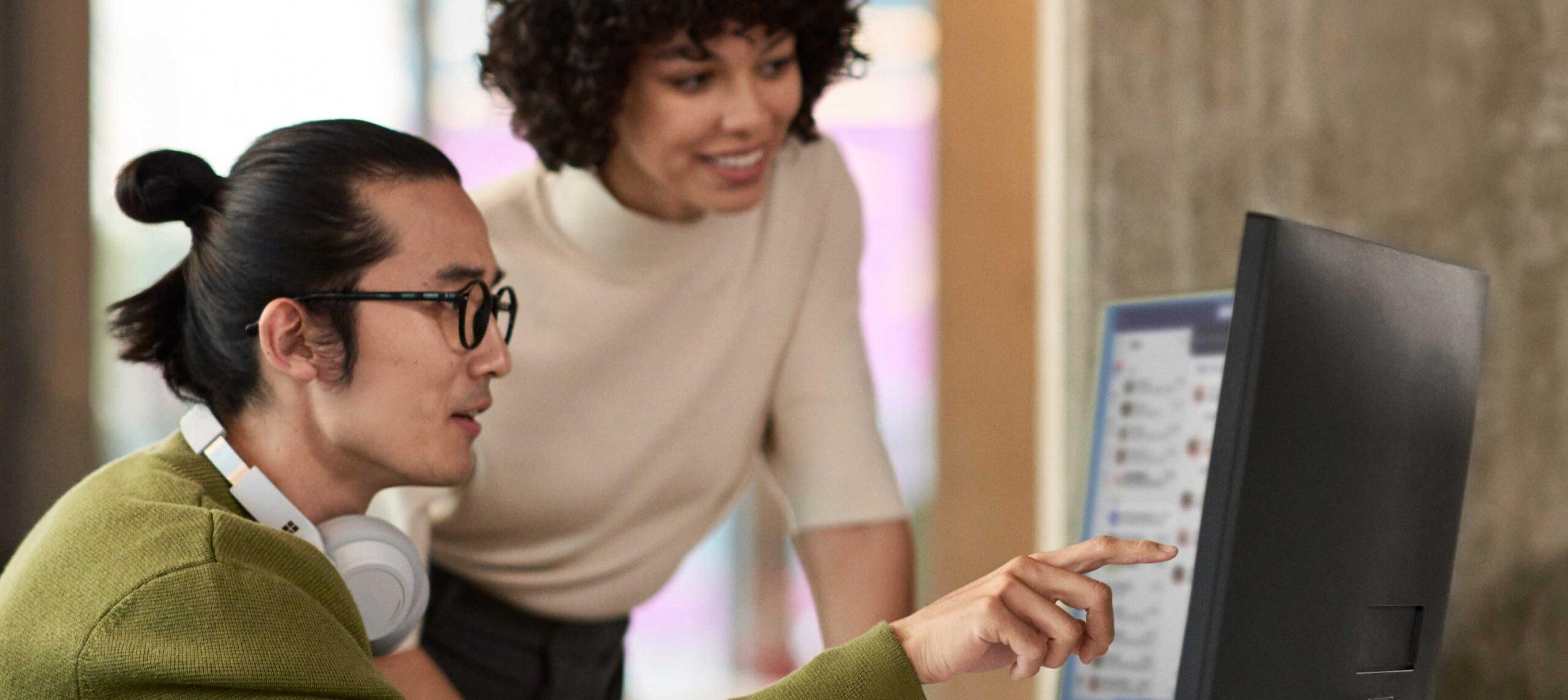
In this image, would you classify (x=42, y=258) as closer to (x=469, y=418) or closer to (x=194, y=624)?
(x=469, y=418)

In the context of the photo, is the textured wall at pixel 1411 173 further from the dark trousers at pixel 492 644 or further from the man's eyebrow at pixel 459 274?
the man's eyebrow at pixel 459 274

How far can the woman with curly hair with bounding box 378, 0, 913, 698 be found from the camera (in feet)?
5.50

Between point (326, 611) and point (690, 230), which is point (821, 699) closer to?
point (326, 611)

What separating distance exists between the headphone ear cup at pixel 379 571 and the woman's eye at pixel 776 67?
0.75 metres

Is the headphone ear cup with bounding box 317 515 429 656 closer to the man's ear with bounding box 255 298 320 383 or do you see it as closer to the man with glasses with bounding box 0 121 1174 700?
the man with glasses with bounding box 0 121 1174 700

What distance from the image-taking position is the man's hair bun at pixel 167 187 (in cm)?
124

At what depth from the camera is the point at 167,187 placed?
124cm

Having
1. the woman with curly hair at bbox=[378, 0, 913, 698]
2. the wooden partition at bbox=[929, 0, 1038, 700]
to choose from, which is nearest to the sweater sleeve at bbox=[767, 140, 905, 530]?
the woman with curly hair at bbox=[378, 0, 913, 698]

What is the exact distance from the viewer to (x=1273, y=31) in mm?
1958

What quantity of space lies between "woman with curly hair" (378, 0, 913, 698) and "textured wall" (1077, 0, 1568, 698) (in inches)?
17.8

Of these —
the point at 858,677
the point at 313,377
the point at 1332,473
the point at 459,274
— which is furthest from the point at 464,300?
A: the point at 1332,473

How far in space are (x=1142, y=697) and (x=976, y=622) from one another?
81cm

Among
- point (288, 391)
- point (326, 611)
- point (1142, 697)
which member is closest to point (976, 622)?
point (326, 611)

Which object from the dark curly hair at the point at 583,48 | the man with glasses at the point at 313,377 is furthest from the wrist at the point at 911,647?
the dark curly hair at the point at 583,48
